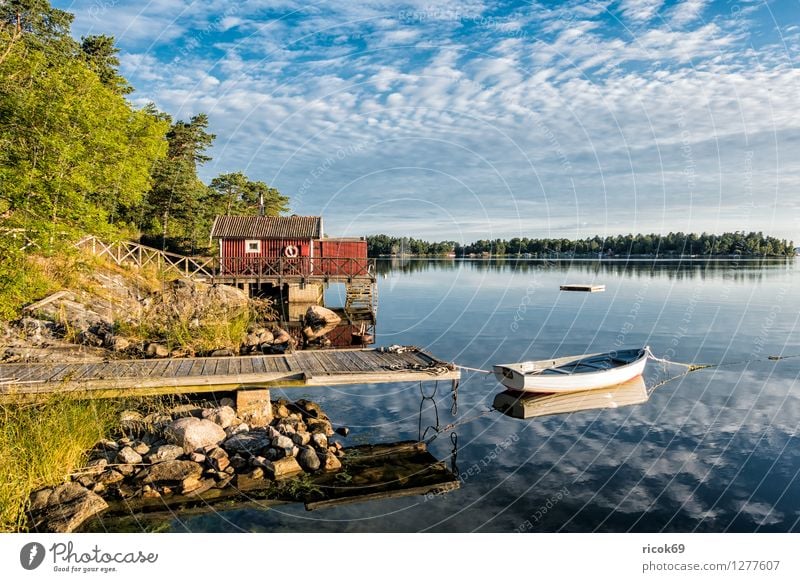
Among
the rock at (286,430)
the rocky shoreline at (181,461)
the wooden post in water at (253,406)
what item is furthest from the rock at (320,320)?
the rocky shoreline at (181,461)

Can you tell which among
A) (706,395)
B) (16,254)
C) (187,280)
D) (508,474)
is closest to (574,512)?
(508,474)

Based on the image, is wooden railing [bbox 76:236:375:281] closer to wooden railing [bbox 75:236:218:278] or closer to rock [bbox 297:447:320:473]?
wooden railing [bbox 75:236:218:278]

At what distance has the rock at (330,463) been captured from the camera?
11844 mm

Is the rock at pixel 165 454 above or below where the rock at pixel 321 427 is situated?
above

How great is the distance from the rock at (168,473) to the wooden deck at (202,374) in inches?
83.9

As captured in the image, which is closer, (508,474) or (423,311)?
(508,474)

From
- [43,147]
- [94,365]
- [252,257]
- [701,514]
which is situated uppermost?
[43,147]

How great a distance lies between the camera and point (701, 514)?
1078 cm

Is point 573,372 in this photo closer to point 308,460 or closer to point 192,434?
point 308,460

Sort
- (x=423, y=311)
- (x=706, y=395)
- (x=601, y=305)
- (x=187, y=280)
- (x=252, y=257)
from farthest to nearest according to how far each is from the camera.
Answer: (x=601, y=305)
(x=423, y=311)
(x=252, y=257)
(x=187, y=280)
(x=706, y=395)

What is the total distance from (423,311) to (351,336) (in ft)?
47.6

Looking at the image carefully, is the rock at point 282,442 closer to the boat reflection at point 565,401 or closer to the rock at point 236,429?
the rock at point 236,429

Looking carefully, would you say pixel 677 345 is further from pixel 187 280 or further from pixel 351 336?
pixel 187 280

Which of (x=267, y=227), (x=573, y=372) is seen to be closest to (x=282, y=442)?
(x=573, y=372)
